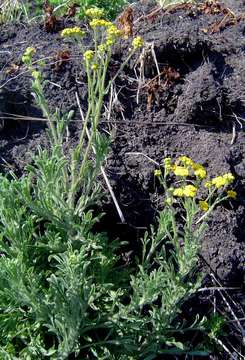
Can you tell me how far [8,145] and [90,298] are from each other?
119 centimetres

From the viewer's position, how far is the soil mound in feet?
9.96

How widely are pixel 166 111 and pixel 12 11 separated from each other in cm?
172

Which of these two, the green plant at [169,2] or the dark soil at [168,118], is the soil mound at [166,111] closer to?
the dark soil at [168,118]

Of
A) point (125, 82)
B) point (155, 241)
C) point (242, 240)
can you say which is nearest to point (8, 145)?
point (125, 82)

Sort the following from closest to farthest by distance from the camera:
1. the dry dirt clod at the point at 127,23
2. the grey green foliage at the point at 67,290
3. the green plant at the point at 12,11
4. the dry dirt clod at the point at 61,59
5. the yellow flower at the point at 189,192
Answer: the yellow flower at the point at 189,192
the grey green foliage at the point at 67,290
the dry dirt clod at the point at 61,59
the dry dirt clod at the point at 127,23
the green plant at the point at 12,11

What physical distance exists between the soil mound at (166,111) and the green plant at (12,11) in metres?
0.62

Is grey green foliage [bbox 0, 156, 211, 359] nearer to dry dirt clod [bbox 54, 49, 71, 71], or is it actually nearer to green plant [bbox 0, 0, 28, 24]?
dry dirt clod [bbox 54, 49, 71, 71]

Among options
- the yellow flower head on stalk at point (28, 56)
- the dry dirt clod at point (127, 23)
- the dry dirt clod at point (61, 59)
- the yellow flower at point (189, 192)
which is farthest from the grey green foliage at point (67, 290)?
the dry dirt clod at point (127, 23)

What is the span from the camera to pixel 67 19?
13.0 ft

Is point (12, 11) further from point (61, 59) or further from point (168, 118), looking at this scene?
point (168, 118)

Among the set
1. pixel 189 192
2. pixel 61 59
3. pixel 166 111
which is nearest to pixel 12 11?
pixel 61 59

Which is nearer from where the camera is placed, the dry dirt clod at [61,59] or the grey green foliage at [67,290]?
the grey green foliage at [67,290]

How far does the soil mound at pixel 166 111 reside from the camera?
304 cm

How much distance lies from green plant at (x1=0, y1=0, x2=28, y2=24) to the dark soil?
63cm
